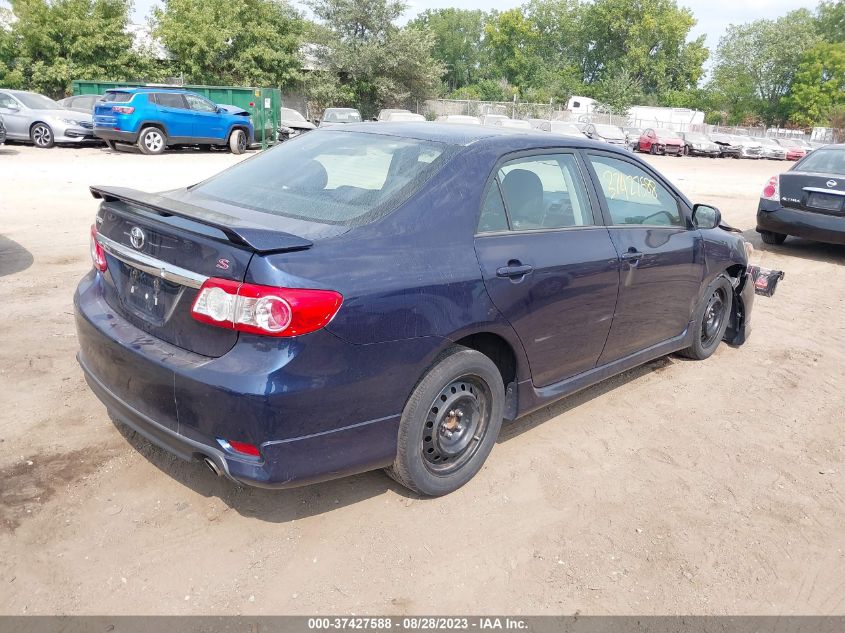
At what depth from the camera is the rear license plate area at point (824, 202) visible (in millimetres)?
9148

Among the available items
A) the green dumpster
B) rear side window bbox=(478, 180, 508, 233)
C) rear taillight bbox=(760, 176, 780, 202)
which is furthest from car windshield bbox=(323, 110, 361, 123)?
rear side window bbox=(478, 180, 508, 233)

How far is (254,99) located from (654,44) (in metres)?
72.1

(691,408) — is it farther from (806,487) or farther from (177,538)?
(177,538)

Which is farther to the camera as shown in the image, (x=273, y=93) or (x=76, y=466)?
(x=273, y=93)

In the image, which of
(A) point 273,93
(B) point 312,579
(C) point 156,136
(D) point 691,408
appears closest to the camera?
(B) point 312,579

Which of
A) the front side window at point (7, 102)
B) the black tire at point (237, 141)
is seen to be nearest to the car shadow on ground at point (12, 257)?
the black tire at point (237, 141)

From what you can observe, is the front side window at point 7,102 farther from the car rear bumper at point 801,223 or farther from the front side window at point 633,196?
the front side window at point 633,196

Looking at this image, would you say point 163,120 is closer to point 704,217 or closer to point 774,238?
point 774,238

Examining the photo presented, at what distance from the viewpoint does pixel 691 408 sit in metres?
4.71

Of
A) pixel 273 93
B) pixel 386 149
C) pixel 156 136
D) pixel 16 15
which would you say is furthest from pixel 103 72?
pixel 386 149

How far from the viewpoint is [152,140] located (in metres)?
19.0

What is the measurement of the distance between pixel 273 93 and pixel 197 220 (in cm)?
2196

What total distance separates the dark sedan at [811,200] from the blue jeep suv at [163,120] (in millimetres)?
14925

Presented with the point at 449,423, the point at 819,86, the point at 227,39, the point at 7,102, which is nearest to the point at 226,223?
the point at 449,423
